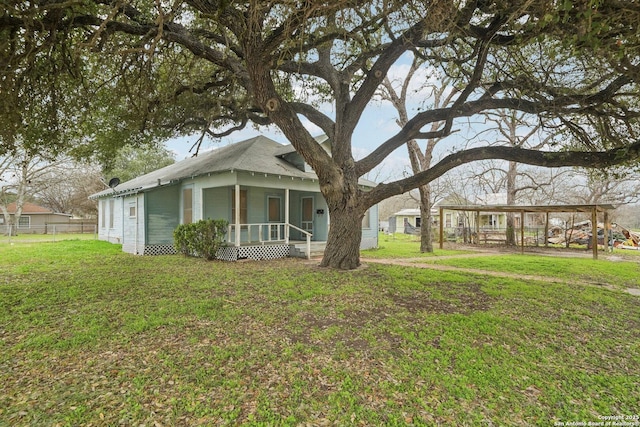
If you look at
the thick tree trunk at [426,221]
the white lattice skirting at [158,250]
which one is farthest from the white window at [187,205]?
the thick tree trunk at [426,221]

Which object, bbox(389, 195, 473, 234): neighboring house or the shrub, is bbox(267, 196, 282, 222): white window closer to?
the shrub

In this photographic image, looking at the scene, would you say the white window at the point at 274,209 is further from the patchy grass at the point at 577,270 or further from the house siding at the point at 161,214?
the patchy grass at the point at 577,270

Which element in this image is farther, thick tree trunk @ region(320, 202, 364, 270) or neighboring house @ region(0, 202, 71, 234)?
neighboring house @ region(0, 202, 71, 234)

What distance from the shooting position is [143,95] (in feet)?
28.8

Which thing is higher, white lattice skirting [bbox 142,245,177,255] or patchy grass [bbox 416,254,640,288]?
white lattice skirting [bbox 142,245,177,255]

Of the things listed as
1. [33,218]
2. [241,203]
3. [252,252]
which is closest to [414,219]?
[241,203]

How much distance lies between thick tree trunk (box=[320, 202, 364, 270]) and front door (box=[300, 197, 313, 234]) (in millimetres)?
5902

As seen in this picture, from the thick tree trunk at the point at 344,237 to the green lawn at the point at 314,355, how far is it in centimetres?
237

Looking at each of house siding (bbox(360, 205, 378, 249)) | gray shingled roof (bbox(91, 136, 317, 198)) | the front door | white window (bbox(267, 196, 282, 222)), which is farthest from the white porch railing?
house siding (bbox(360, 205, 378, 249))

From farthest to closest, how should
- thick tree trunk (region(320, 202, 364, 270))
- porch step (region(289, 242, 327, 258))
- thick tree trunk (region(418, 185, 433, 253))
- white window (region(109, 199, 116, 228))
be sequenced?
1. white window (region(109, 199, 116, 228))
2. thick tree trunk (region(418, 185, 433, 253))
3. porch step (region(289, 242, 327, 258))
4. thick tree trunk (region(320, 202, 364, 270))

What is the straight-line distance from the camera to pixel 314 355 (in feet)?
12.8

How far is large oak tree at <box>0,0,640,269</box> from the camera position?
5.14 m

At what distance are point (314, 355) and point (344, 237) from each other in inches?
226

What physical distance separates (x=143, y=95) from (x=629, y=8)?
9.85 m
